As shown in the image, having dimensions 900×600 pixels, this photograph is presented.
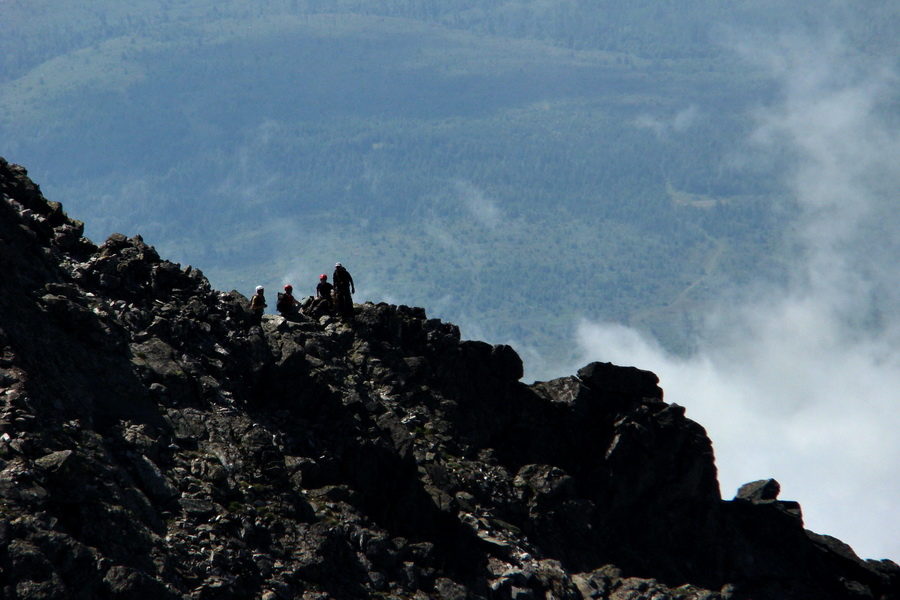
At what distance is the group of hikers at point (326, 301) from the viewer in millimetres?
72500

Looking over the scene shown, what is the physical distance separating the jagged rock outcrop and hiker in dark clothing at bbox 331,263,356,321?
2.63 ft

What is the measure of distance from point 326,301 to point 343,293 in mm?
1664

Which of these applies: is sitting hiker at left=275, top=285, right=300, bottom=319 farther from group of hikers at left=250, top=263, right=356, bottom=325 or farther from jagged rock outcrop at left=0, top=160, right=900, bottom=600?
jagged rock outcrop at left=0, top=160, right=900, bottom=600

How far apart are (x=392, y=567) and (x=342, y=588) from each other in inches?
154

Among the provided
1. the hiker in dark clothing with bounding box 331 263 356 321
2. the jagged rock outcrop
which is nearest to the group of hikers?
the hiker in dark clothing with bounding box 331 263 356 321

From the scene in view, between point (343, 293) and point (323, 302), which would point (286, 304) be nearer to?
point (323, 302)

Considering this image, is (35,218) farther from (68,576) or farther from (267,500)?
(68,576)

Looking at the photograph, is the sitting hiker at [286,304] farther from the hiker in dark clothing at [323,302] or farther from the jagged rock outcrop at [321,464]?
the hiker in dark clothing at [323,302]

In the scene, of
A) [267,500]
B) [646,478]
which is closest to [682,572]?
[646,478]

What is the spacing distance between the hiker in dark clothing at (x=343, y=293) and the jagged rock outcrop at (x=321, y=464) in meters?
0.80

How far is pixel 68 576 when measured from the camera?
41.9 metres

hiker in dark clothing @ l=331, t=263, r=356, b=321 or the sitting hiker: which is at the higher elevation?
hiker in dark clothing @ l=331, t=263, r=356, b=321

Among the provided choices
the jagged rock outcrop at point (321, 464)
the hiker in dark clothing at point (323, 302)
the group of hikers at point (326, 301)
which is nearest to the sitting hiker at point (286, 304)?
the group of hikers at point (326, 301)

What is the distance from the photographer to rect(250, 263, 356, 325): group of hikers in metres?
72.5
